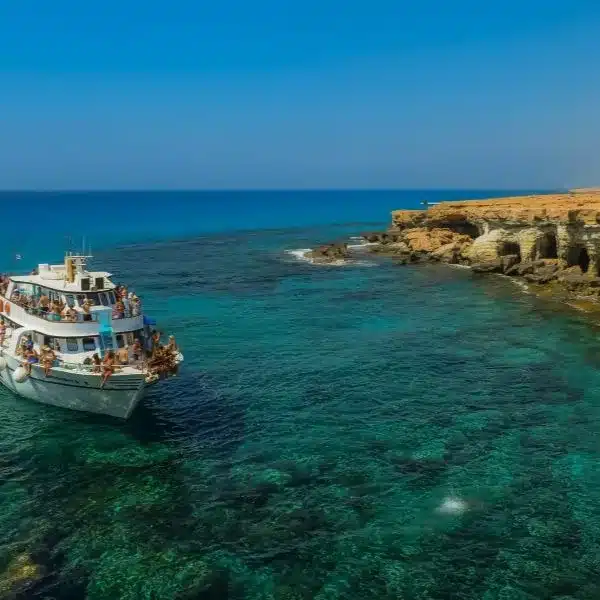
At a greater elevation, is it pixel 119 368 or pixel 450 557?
pixel 119 368

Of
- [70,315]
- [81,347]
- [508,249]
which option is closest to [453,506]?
[81,347]

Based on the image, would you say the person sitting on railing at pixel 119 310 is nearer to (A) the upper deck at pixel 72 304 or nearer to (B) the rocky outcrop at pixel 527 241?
(A) the upper deck at pixel 72 304

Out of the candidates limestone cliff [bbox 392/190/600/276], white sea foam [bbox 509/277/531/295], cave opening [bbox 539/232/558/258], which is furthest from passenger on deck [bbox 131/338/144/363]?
cave opening [bbox 539/232/558/258]

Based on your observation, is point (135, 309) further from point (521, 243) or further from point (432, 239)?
point (432, 239)

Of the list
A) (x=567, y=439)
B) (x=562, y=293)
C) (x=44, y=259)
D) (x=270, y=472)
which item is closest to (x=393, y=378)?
(x=567, y=439)

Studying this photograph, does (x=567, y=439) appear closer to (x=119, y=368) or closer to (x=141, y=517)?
(x=141, y=517)

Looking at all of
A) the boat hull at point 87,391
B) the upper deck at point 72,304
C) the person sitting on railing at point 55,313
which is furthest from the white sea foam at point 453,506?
the person sitting on railing at point 55,313
